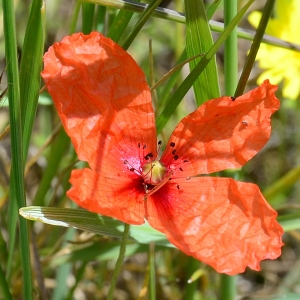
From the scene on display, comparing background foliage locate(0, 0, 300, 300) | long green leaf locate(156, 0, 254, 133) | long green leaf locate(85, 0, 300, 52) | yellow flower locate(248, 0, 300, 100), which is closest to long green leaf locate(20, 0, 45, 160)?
background foliage locate(0, 0, 300, 300)

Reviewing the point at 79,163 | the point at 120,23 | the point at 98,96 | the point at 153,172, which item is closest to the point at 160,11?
the point at 120,23

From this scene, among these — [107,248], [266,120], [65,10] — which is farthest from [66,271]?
[65,10]

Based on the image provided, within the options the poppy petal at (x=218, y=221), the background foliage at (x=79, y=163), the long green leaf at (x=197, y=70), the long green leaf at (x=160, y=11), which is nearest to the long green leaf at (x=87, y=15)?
the background foliage at (x=79, y=163)

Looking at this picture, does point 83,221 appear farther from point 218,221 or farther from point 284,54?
point 284,54

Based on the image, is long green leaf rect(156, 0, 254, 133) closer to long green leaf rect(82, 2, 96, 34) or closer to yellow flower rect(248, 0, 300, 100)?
long green leaf rect(82, 2, 96, 34)

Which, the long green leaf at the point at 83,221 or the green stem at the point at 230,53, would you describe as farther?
the green stem at the point at 230,53

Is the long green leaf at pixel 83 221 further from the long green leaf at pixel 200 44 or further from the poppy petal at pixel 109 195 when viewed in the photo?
the long green leaf at pixel 200 44
